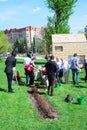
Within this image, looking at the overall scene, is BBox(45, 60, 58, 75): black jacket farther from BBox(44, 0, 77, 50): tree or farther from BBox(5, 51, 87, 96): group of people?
BBox(44, 0, 77, 50): tree

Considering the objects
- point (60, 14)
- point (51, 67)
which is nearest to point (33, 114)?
point (51, 67)

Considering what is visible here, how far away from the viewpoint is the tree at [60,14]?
64.5 meters

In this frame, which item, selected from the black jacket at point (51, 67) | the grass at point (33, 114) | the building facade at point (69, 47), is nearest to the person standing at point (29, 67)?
the grass at point (33, 114)

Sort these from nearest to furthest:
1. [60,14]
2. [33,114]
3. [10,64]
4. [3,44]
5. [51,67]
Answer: [33,114]
[51,67]
[10,64]
[60,14]
[3,44]

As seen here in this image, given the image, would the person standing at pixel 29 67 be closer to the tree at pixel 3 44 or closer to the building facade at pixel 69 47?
the building facade at pixel 69 47

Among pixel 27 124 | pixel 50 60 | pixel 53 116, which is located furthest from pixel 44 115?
pixel 50 60

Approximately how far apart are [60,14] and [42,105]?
50.0m

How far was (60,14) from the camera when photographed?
65000mm

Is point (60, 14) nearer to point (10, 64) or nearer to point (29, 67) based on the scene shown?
point (29, 67)

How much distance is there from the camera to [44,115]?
1414 centimetres

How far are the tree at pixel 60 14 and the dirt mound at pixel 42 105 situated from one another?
44201mm

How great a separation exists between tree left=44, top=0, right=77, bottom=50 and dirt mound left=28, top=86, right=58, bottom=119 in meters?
44.2

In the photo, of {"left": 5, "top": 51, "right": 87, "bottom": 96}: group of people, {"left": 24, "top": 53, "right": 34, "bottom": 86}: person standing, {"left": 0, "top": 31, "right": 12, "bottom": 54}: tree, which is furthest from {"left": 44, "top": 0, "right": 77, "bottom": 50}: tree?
{"left": 24, "top": 53, "right": 34, "bottom": 86}: person standing

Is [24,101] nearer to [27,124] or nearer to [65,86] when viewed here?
[27,124]
